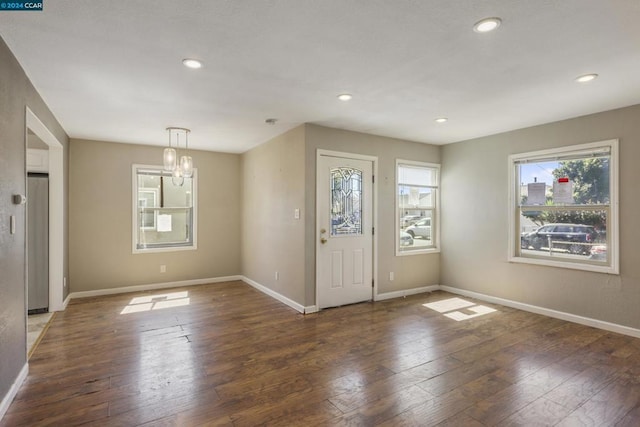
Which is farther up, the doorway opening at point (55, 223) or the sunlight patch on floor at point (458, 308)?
the doorway opening at point (55, 223)

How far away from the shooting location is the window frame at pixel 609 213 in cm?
371

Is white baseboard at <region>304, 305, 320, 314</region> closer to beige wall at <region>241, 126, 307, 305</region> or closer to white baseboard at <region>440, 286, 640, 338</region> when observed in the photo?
beige wall at <region>241, 126, 307, 305</region>

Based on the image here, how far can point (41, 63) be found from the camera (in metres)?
2.58

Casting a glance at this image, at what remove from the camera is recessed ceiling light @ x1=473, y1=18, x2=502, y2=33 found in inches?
79.6

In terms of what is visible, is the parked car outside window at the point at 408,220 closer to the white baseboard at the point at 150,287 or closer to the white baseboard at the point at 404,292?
Answer: the white baseboard at the point at 404,292

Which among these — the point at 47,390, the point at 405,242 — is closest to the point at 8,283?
the point at 47,390

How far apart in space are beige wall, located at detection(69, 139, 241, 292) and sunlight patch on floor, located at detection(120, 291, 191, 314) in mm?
→ 643

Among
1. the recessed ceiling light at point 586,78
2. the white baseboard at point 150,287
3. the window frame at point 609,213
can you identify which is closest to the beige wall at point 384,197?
the window frame at point 609,213

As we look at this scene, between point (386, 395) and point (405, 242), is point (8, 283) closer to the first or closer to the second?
point (386, 395)

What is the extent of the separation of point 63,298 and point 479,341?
17.5ft

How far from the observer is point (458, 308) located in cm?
463

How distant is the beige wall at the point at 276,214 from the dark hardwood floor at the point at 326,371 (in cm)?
68

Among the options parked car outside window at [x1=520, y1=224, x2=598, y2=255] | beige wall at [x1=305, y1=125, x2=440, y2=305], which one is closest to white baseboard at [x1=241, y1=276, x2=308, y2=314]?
beige wall at [x1=305, y1=125, x2=440, y2=305]

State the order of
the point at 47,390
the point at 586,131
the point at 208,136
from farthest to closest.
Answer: the point at 208,136
the point at 586,131
the point at 47,390
